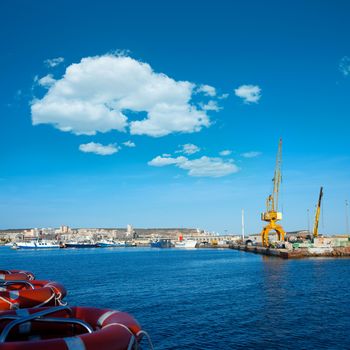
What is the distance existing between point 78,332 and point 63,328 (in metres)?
0.46

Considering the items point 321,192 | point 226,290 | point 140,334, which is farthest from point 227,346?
point 321,192

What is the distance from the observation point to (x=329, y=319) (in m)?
26.0

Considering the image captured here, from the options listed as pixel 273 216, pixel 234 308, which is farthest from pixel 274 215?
pixel 234 308

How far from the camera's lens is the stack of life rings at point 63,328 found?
293 inches

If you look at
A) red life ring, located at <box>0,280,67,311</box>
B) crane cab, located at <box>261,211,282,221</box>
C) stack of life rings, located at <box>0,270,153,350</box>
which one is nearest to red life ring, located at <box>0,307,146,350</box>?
stack of life rings, located at <box>0,270,153,350</box>

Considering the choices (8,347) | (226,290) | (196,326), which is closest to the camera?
(8,347)

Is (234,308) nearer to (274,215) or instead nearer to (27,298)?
(27,298)

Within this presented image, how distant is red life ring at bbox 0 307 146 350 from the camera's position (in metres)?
7.32

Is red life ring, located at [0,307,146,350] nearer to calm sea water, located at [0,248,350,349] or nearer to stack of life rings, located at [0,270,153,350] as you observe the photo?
stack of life rings, located at [0,270,153,350]

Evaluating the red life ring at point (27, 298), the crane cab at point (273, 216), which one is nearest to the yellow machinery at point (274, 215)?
the crane cab at point (273, 216)

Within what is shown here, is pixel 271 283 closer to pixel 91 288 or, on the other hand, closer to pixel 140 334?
pixel 91 288

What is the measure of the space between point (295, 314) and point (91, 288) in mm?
25046

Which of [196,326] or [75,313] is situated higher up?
[75,313]

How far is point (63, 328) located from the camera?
11.2 metres
